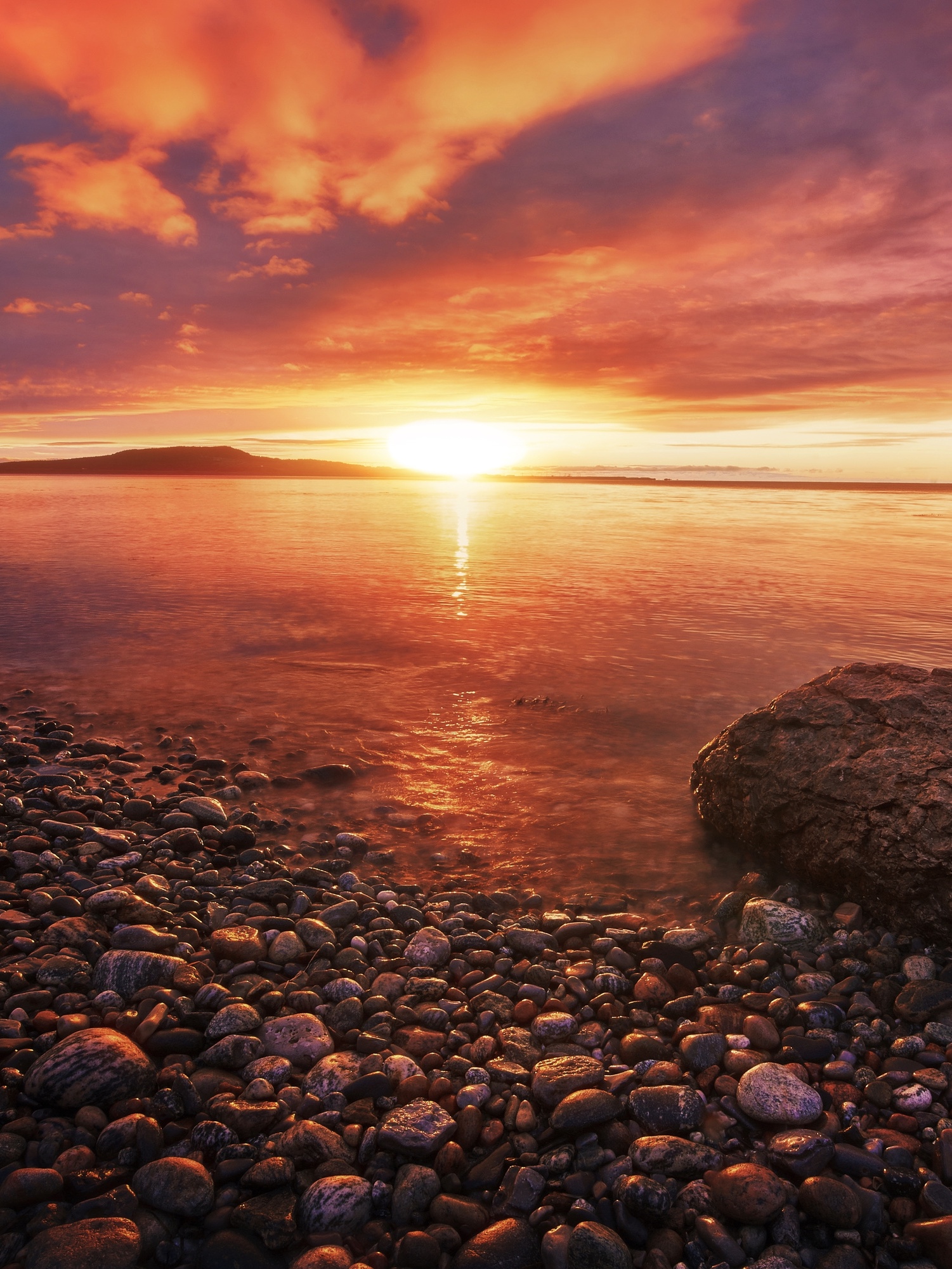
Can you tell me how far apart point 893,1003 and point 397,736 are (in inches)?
239

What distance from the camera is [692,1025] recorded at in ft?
13.6

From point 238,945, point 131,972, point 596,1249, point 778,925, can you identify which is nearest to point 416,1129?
point 596,1249

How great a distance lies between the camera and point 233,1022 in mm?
4023

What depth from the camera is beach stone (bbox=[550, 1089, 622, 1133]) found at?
11.3 ft

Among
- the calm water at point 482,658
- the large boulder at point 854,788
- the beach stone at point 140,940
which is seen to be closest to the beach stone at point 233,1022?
the beach stone at point 140,940

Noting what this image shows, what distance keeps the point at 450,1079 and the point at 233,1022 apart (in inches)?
49.3

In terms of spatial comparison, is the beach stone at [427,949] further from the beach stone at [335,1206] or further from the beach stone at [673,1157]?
the beach stone at [673,1157]

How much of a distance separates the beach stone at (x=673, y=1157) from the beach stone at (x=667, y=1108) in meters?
0.13

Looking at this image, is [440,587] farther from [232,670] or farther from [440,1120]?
[440,1120]

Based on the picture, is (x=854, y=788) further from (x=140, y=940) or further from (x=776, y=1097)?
(x=140, y=940)

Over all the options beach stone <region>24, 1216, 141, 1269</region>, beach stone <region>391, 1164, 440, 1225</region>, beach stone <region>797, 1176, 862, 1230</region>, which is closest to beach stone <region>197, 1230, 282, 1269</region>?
beach stone <region>24, 1216, 141, 1269</region>

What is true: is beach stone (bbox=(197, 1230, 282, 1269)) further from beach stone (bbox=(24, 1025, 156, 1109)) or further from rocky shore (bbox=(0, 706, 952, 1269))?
beach stone (bbox=(24, 1025, 156, 1109))

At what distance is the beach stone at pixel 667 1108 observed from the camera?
3455 millimetres

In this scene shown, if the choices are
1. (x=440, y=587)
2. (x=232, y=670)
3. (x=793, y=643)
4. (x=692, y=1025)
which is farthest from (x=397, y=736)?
(x=440, y=587)
